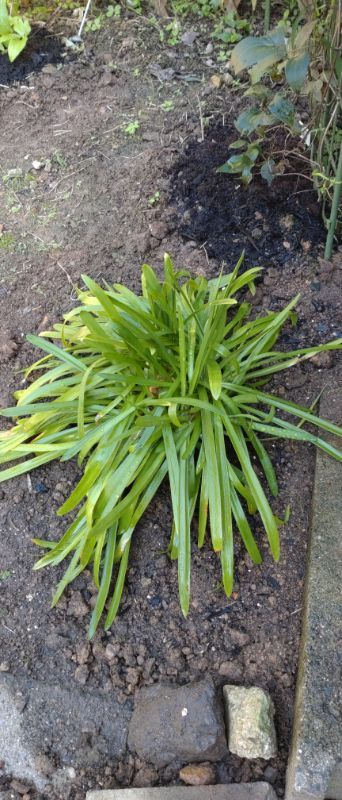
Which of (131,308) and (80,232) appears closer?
(131,308)

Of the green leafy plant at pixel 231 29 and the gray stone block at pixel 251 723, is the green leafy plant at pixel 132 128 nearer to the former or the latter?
the green leafy plant at pixel 231 29

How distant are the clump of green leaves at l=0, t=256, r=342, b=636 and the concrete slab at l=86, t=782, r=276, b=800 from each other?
453 mm

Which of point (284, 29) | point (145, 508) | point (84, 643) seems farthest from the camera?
point (284, 29)

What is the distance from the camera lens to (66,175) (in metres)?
3.51

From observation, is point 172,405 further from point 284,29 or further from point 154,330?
point 284,29

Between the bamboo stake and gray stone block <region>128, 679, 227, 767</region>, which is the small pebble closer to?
gray stone block <region>128, 679, 227, 767</region>

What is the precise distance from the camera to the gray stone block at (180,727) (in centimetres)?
197

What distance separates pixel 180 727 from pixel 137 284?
5.65 ft

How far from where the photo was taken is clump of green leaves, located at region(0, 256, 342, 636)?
2229mm

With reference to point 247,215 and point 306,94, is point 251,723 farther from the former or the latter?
point 306,94

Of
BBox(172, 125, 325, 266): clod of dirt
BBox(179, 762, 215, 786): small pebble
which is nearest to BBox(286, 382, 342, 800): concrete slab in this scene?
BBox(179, 762, 215, 786): small pebble

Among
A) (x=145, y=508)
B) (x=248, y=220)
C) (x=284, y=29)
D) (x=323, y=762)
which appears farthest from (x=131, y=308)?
(x=323, y=762)

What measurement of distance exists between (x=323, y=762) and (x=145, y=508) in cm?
90

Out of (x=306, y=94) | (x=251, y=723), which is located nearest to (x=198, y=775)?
(x=251, y=723)
